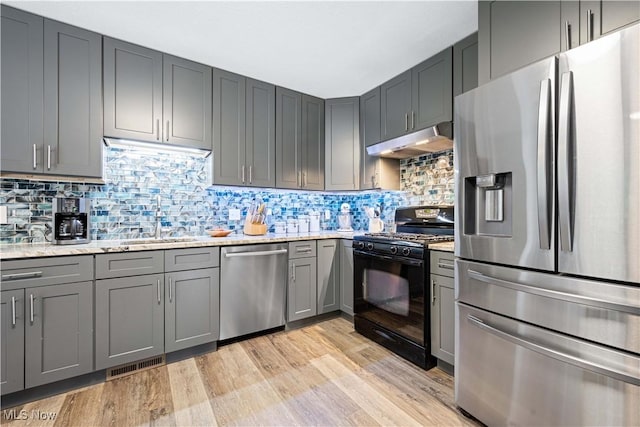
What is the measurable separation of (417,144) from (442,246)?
99 cm

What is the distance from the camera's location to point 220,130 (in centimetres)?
267

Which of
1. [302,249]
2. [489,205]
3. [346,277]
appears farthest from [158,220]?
[489,205]

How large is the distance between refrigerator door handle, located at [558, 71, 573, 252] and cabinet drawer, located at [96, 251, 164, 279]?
7.78 ft

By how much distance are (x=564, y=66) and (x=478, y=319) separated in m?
1.24

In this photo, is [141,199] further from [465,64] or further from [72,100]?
[465,64]

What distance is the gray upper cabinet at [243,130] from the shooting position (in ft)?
8.73

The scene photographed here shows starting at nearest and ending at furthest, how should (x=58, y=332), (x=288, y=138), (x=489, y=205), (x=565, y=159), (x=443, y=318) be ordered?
(x=565, y=159), (x=489, y=205), (x=58, y=332), (x=443, y=318), (x=288, y=138)

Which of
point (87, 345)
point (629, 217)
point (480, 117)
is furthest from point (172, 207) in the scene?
point (629, 217)

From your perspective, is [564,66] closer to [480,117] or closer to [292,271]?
[480,117]

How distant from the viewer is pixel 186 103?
249cm

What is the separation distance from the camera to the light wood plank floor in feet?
5.18

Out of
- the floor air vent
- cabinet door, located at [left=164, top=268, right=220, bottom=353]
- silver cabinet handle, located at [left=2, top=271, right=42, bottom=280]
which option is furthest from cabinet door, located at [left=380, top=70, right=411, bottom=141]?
silver cabinet handle, located at [left=2, top=271, right=42, bottom=280]

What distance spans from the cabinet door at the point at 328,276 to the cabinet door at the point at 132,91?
6.01 ft

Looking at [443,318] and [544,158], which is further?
[443,318]
